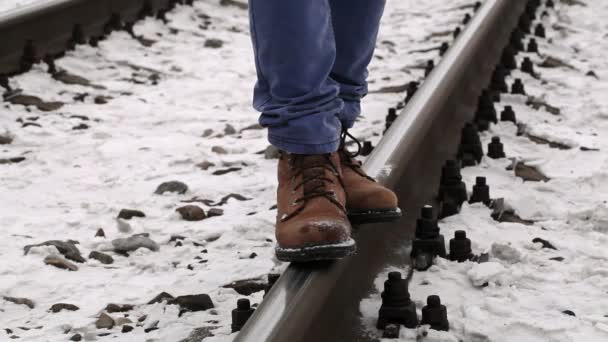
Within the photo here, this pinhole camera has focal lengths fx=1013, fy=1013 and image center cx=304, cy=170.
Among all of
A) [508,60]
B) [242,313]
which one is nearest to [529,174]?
[242,313]

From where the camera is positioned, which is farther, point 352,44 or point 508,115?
point 508,115

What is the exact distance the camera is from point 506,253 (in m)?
3.16

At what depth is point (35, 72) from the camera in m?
5.73

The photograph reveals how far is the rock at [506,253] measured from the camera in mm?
3141

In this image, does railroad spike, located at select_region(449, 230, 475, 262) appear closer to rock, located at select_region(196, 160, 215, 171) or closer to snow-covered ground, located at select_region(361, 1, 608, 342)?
snow-covered ground, located at select_region(361, 1, 608, 342)

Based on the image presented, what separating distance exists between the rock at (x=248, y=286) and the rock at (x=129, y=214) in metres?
0.87

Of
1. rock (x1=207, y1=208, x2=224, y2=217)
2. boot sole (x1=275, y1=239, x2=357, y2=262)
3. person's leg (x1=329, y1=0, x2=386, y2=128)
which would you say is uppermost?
person's leg (x1=329, y1=0, x2=386, y2=128)

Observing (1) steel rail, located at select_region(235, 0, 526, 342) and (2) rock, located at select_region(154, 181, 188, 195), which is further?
(2) rock, located at select_region(154, 181, 188, 195)

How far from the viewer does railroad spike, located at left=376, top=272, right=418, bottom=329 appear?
2.65 m

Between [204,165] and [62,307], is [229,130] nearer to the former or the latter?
[204,165]

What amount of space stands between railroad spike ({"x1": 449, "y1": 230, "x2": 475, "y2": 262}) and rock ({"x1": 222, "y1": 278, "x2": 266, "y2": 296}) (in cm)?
59

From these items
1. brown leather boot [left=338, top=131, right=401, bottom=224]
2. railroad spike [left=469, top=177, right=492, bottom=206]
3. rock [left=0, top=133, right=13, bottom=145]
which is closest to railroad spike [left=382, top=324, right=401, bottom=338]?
brown leather boot [left=338, top=131, right=401, bottom=224]

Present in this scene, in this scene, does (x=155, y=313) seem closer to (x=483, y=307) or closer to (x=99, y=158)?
(x=483, y=307)

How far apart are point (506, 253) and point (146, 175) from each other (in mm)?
1805
